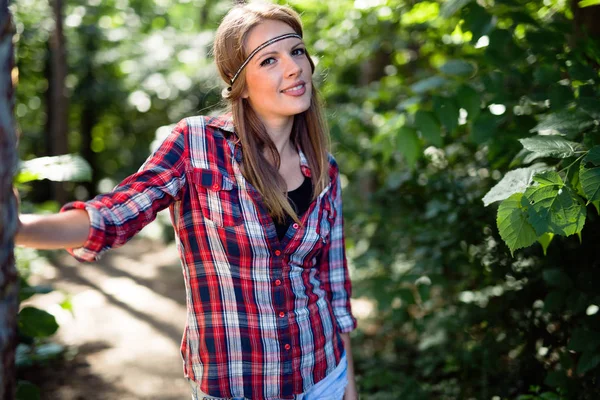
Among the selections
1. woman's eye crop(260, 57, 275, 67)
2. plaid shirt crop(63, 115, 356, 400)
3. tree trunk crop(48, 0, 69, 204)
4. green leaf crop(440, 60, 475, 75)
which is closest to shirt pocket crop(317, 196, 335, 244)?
plaid shirt crop(63, 115, 356, 400)

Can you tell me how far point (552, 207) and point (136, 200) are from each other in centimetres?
106

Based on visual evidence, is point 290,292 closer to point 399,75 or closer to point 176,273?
point 399,75

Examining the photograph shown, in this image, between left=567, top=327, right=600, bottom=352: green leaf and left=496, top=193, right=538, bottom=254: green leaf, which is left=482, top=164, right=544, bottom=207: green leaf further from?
left=567, top=327, right=600, bottom=352: green leaf

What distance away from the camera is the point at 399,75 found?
5.13m

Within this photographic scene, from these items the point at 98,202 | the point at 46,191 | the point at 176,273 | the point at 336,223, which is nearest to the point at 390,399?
the point at 336,223

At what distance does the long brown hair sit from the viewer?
68.9 inches

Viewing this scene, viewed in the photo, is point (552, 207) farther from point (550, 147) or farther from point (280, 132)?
point (280, 132)

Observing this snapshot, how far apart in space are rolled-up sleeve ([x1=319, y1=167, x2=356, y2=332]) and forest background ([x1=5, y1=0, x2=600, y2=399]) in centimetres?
50

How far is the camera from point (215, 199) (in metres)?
1.67

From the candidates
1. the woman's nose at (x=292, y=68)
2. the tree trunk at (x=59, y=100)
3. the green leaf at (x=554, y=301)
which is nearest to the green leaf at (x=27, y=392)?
the woman's nose at (x=292, y=68)

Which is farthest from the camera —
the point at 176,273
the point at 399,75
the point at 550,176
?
the point at 176,273

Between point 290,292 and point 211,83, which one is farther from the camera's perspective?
point 211,83

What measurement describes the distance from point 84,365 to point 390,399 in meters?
2.36

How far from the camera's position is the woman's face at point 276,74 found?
1.84 meters
